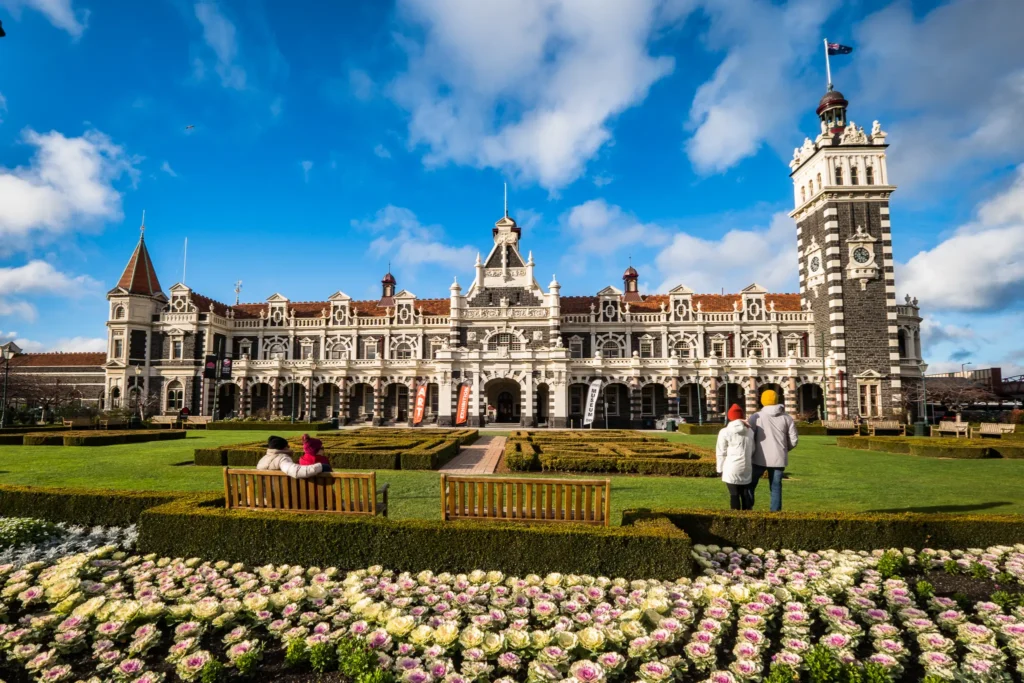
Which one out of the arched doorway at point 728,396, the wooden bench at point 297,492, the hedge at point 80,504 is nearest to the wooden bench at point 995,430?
the arched doorway at point 728,396

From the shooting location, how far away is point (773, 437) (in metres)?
9.19

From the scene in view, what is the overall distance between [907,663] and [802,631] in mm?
876

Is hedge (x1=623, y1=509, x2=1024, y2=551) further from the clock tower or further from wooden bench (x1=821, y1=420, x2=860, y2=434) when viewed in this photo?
the clock tower

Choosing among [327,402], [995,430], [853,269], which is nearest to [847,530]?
[995,430]

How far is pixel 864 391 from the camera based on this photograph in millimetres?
39781

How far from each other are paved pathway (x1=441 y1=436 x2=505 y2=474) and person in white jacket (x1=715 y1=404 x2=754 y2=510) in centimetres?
755

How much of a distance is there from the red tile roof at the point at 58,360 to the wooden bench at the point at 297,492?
59350 mm

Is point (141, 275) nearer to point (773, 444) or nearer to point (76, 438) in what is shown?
point (76, 438)

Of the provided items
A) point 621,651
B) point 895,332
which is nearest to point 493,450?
point 621,651

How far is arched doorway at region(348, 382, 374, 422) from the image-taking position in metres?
47.3

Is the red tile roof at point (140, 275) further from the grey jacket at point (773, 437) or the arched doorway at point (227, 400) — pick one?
the grey jacket at point (773, 437)

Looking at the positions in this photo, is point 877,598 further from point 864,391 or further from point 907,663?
point 864,391

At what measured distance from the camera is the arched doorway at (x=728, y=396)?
4264 cm

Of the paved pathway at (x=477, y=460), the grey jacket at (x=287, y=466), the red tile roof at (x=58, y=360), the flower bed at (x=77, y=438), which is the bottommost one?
the paved pathway at (x=477, y=460)
